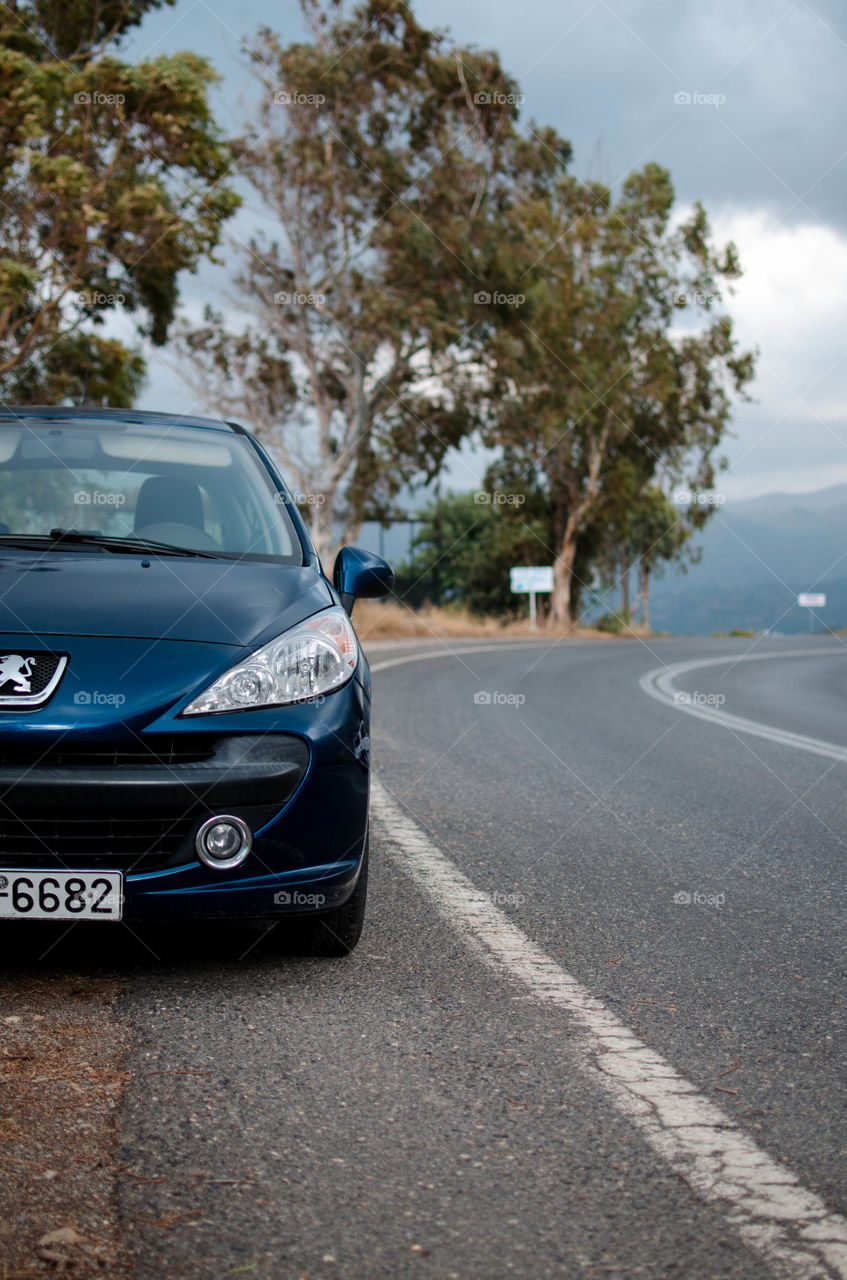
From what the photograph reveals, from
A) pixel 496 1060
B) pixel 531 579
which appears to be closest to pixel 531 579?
pixel 531 579

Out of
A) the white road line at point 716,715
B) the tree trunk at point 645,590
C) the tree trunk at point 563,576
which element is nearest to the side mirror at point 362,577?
the white road line at point 716,715

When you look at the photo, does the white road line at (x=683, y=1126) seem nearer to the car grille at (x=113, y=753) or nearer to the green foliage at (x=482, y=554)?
the car grille at (x=113, y=753)

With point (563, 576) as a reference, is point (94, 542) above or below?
above

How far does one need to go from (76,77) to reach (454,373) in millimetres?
15774

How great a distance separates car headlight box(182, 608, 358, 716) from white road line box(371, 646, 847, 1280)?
0.91 metres

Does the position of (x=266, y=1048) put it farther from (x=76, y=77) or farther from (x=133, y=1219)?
(x=76, y=77)

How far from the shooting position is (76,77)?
17.1m

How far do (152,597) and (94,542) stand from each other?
24.6 inches

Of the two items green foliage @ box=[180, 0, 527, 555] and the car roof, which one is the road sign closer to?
green foliage @ box=[180, 0, 527, 555]

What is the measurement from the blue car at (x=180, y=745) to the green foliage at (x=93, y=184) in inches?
544

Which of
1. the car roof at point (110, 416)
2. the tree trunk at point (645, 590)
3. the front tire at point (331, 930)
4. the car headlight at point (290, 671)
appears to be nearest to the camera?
the car headlight at point (290, 671)

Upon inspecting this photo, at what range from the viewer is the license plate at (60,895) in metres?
2.93

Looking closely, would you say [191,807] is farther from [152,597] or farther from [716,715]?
[716,715]

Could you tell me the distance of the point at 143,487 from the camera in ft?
14.7
